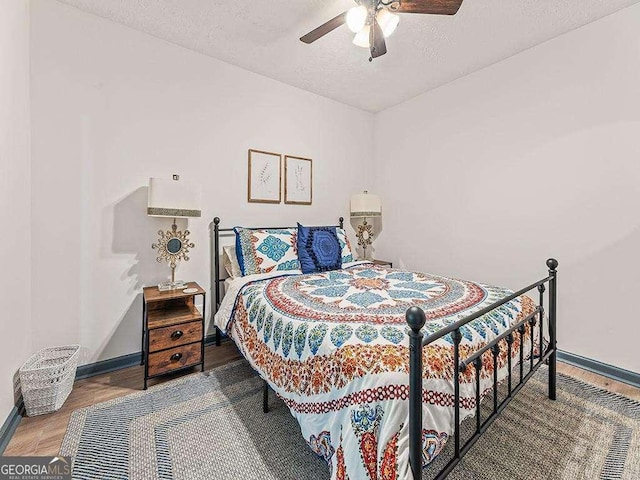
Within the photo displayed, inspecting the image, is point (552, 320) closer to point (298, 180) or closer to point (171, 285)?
point (298, 180)

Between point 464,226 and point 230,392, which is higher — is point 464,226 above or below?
above

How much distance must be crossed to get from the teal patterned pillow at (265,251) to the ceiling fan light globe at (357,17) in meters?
1.79

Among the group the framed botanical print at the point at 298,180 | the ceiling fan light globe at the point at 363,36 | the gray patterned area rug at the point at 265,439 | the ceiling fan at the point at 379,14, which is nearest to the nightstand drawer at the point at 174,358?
the gray patterned area rug at the point at 265,439

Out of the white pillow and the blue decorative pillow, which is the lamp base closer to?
the white pillow

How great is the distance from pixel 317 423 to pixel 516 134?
296 centimetres

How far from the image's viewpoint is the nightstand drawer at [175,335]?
2.13 m

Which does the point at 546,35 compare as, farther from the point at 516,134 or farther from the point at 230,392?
the point at 230,392

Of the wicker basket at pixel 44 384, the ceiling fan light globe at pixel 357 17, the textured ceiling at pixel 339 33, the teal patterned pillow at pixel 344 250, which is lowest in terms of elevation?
the wicker basket at pixel 44 384

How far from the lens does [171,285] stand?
248 centimetres

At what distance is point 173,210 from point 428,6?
2207 mm

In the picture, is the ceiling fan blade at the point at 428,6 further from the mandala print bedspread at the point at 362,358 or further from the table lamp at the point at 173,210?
the table lamp at the point at 173,210

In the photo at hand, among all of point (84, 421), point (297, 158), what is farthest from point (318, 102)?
point (84, 421)

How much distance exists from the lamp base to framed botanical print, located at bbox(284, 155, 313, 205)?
143 cm

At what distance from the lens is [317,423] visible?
133 cm
